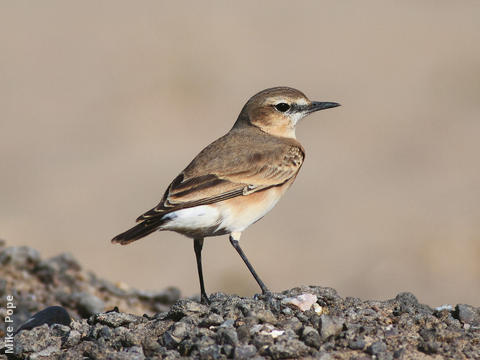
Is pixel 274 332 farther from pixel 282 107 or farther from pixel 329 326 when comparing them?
pixel 282 107

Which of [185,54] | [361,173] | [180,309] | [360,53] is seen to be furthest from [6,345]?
[360,53]

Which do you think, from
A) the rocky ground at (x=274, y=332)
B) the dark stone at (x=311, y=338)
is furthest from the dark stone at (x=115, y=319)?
the dark stone at (x=311, y=338)

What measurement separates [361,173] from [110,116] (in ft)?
25.0

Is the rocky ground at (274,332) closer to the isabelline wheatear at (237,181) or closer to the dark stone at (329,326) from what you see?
the dark stone at (329,326)

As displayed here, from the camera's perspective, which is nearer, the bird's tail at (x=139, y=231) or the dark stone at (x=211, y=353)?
the dark stone at (x=211, y=353)

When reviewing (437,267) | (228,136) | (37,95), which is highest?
(37,95)

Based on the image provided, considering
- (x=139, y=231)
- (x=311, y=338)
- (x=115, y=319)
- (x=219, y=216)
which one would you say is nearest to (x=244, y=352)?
(x=311, y=338)

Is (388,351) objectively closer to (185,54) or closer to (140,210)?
(140,210)

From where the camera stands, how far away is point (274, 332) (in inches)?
267

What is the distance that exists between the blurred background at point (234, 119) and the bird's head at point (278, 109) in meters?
4.87

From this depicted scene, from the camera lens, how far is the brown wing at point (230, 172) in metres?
8.45

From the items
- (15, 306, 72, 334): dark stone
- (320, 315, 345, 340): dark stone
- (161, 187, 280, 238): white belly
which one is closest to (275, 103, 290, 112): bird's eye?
(161, 187, 280, 238): white belly

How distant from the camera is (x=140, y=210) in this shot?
17.5 metres

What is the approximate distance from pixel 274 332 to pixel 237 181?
2359 mm
